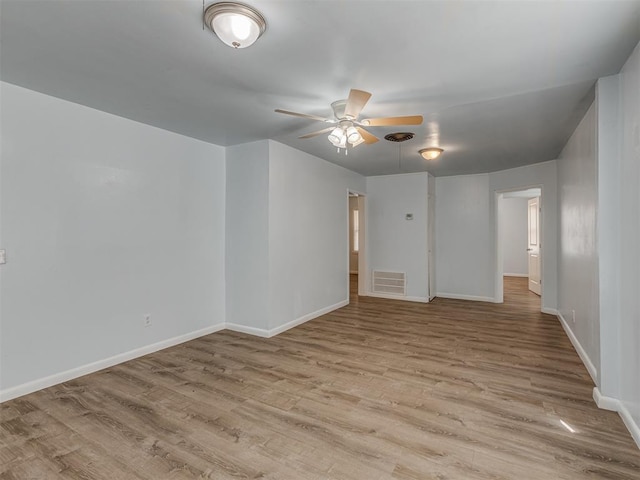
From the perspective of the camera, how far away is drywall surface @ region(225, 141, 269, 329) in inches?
167

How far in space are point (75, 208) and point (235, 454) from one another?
261 centimetres

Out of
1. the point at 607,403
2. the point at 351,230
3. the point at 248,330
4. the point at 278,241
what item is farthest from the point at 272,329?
the point at 351,230

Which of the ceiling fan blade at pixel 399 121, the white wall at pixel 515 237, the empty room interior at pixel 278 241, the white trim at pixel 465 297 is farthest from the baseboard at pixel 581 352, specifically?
the white wall at pixel 515 237

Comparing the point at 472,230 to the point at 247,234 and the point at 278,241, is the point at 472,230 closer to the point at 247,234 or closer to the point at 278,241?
the point at 278,241

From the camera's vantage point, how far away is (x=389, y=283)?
22.1ft

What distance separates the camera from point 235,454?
6.56 ft

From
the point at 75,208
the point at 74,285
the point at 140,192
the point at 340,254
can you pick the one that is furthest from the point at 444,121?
the point at 74,285

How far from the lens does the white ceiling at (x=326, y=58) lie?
5.92 feet

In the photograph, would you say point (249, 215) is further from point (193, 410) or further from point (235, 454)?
point (235, 454)

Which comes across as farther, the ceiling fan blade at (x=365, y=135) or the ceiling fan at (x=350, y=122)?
the ceiling fan blade at (x=365, y=135)

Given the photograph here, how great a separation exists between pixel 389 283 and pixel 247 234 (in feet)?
11.4

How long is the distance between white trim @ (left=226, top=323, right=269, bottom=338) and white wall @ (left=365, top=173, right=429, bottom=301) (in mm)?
3213

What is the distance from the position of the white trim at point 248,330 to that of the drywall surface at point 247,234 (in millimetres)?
39

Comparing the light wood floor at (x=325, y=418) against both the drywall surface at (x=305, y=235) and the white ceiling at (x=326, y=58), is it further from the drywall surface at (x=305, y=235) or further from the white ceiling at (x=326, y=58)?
the white ceiling at (x=326, y=58)
